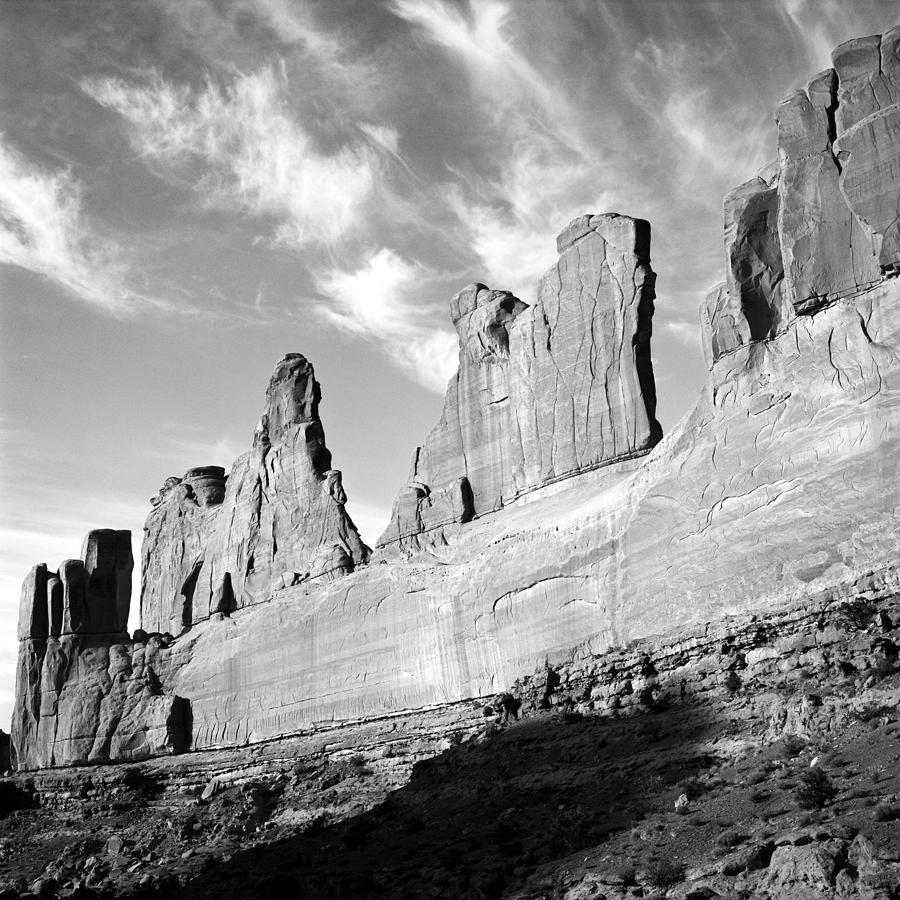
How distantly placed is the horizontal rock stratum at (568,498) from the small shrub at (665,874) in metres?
8.06

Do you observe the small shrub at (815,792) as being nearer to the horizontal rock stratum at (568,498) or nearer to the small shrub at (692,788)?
the small shrub at (692,788)

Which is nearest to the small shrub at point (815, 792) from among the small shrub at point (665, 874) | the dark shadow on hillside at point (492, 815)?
the small shrub at point (665, 874)

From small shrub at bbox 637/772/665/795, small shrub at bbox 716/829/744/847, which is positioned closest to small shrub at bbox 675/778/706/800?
small shrub at bbox 637/772/665/795

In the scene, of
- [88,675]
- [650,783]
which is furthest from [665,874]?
[88,675]

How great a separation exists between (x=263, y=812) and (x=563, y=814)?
41.7 feet

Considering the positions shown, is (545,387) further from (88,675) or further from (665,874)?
(88,675)

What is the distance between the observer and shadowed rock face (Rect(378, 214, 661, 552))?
31.8 m

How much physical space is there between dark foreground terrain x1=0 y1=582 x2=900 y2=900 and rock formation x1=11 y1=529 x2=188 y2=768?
8601 mm

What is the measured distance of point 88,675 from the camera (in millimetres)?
47812

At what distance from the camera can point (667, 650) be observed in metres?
26.2

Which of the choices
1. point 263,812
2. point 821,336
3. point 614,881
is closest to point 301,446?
point 263,812

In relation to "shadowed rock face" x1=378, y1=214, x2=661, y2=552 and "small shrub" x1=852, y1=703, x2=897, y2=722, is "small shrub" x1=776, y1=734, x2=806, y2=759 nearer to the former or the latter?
"small shrub" x1=852, y1=703, x2=897, y2=722

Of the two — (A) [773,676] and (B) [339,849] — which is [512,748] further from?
(A) [773,676]

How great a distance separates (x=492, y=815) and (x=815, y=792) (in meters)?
7.76
